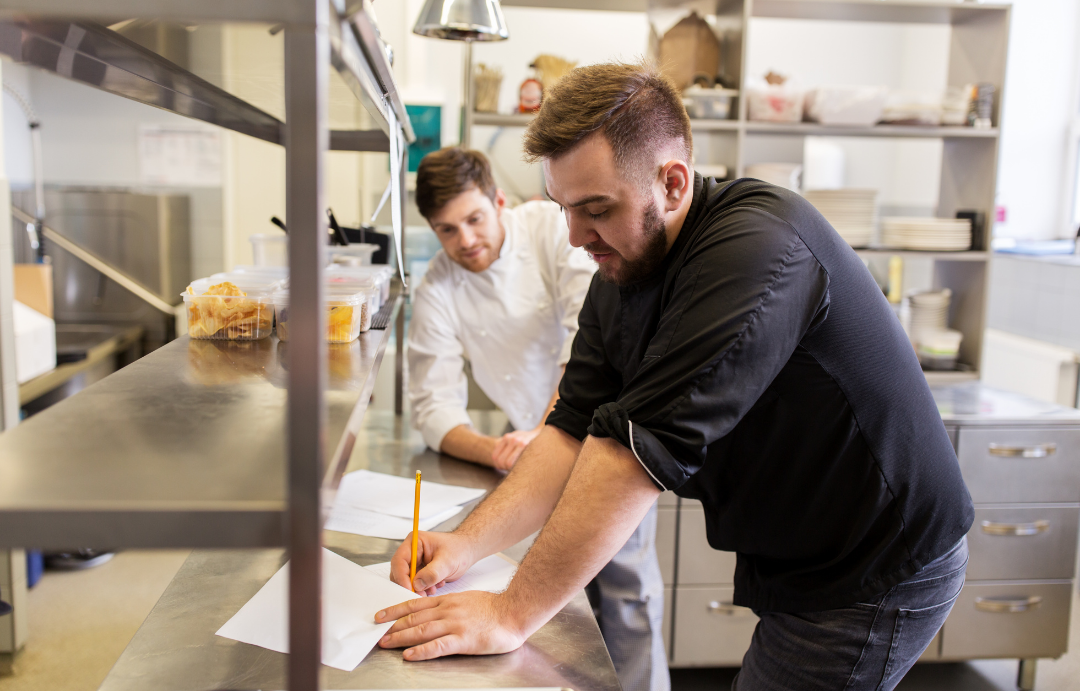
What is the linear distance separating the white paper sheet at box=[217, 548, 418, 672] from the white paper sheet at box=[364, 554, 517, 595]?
0.17 ft

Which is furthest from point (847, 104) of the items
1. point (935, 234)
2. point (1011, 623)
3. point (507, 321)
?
point (1011, 623)

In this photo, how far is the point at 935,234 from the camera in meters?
2.91

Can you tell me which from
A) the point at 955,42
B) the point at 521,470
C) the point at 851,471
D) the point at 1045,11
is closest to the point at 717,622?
the point at 521,470

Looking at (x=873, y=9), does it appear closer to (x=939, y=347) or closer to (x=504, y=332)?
(x=939, y=347)

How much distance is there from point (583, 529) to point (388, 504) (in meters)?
0.78

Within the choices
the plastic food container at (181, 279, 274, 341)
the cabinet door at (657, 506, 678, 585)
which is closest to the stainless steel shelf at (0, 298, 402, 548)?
the plastic food container at (181, 279, 274, 341)

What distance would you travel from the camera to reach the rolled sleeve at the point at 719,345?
1.01 meters

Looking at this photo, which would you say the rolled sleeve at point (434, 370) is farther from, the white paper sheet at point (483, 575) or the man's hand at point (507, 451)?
the white paper sheet at point (483, 575)

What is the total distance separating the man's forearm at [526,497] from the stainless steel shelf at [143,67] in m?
0.63

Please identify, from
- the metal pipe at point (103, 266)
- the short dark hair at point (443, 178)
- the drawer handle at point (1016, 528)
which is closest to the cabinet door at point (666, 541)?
the drawer handle at point (1016, 528)

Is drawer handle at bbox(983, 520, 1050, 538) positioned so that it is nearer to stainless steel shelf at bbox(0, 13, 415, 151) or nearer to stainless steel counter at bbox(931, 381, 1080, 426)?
stainless steel counter at bbox(931, 381, 1080, 426)

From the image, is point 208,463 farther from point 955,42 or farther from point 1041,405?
point 955,42

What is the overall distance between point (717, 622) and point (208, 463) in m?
2.30

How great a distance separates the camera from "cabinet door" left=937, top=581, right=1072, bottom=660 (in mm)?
2666
